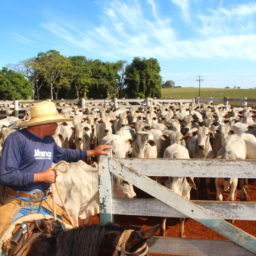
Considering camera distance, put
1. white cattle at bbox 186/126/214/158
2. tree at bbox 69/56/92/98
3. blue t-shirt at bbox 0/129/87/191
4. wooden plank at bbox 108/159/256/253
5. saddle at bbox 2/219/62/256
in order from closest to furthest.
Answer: saddle at bbox 2/219/62/256 < blue t-shirt at bbox 0/129/87/191 < wooden plank at bbox 108/159/256/253 < white cattle at bbox 186/126/214/158 < tree at bbox 69/56/92/98

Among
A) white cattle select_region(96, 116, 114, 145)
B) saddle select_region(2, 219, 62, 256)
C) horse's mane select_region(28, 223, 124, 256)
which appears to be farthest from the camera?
white cattle select_region(96, 116, 114, 145)

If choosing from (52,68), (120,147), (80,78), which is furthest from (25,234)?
(80,78)

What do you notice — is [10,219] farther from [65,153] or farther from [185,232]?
[185,232]

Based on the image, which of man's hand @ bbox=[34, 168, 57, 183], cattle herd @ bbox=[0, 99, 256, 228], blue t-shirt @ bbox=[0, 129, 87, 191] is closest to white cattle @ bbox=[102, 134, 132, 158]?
cattle herd @ bbox=[0, 99, 256, 228]

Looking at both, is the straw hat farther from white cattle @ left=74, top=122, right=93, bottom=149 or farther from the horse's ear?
white cattle @ left=74, top=122, right=93, bottom=149

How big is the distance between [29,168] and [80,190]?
5.36 feet

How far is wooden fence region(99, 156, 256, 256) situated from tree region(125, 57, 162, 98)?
43.9 m

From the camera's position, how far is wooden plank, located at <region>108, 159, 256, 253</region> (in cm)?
243

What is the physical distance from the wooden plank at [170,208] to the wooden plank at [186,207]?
0.49 feet

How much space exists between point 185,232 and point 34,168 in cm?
385

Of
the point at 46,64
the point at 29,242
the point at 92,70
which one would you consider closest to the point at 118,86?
the point at 92,70

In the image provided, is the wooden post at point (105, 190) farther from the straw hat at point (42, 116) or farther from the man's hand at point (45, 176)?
the straw hat at point (42, 116)

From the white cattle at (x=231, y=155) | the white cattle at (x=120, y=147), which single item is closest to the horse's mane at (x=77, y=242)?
the white cattle at (x=231, y=155)

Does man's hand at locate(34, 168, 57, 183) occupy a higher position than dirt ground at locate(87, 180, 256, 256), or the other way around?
man's hand at locate(34, 168, 57, 183)
